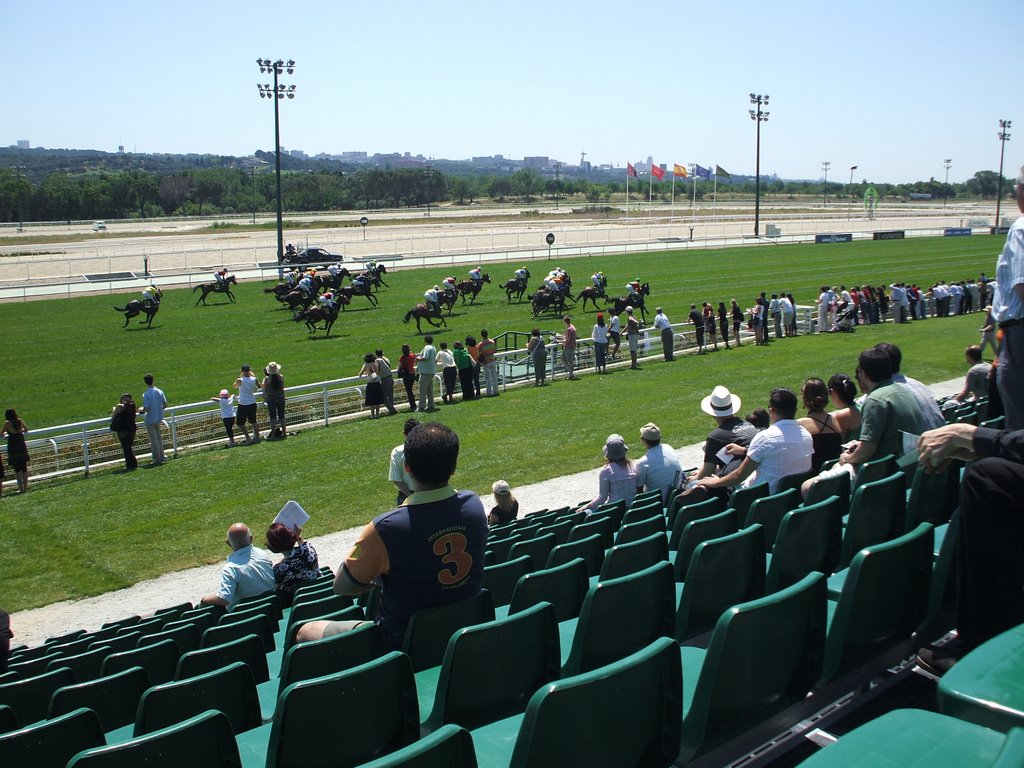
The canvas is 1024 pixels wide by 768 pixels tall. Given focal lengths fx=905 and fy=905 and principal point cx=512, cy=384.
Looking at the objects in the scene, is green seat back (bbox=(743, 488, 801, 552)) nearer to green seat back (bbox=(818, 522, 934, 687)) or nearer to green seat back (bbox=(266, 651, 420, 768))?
green seat back (bbox=(818, 522, 934, 687))

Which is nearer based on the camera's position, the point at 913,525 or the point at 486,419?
the point at 913,525

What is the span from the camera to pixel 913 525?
199 inches

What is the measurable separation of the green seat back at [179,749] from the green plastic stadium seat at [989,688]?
1.88m

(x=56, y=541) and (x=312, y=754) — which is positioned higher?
(x=312, y=754)

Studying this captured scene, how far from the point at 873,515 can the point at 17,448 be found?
14.9m

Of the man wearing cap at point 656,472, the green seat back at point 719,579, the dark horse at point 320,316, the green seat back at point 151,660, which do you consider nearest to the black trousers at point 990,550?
the green seat back at point 719,579

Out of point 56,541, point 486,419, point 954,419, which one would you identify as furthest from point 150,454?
point 954,419

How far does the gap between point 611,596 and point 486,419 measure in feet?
52.4

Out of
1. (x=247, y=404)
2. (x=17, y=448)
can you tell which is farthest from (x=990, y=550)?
(x=247, y=404)

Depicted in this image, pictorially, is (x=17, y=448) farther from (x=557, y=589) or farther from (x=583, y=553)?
(x=557, y=589)

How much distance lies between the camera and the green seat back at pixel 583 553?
5.26 metres

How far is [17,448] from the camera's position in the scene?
15383 mm

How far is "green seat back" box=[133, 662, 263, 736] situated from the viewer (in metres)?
3.28

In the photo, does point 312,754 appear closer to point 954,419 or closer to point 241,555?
point 241,555
